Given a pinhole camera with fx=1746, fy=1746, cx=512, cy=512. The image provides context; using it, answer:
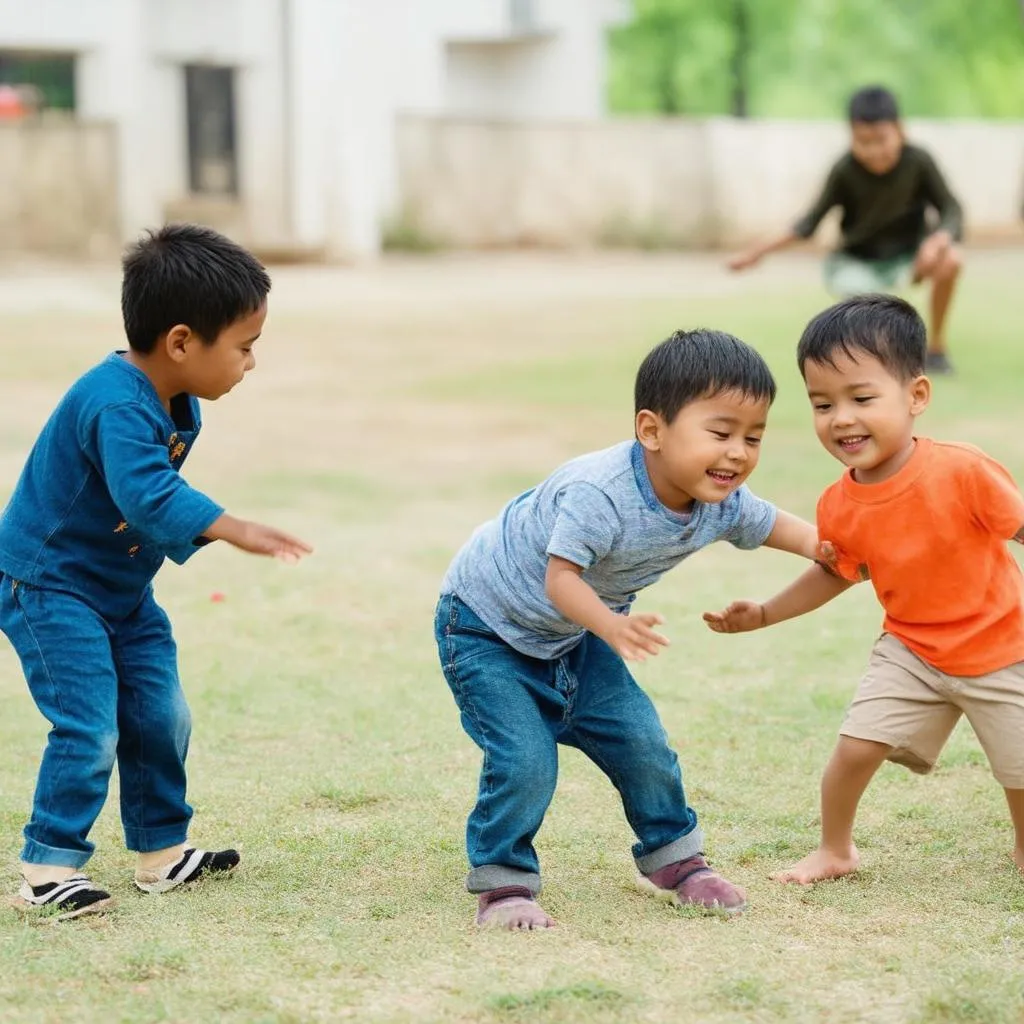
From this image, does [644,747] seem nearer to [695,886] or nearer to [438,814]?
[695,886]

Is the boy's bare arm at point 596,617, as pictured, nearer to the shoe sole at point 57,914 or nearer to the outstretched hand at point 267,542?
the outstretched hand at point 267,542

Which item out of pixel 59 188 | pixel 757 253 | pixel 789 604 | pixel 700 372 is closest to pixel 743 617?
pixel 789 604

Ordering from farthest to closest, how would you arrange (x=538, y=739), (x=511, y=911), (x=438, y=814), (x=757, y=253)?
1. (x=757, y=253)
2. (x=438, y=814)
3. (x=538, y=739)
4. (x=511, y=911)

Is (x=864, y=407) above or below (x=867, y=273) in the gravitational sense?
above

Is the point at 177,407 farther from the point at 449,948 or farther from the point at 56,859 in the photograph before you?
the point at 449,948

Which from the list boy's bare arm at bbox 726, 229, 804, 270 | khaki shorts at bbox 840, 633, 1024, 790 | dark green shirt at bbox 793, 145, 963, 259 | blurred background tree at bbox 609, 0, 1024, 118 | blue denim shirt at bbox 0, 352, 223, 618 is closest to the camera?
blue denim shirt at bbox 0, 352, 223, 618

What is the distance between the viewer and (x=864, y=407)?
3508 millimetres

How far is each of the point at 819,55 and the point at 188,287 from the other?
31.7m

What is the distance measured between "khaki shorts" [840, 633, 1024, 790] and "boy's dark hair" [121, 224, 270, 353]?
1533 mm

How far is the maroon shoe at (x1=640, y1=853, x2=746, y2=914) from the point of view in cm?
350

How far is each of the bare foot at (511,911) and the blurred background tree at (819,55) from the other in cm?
2946

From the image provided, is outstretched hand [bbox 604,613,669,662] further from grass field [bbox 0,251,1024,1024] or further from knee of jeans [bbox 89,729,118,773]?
knee of jeans [bbox 89,729,118,773]

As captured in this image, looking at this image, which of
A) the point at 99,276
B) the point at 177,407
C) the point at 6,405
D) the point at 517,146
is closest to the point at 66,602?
the point at 177,407

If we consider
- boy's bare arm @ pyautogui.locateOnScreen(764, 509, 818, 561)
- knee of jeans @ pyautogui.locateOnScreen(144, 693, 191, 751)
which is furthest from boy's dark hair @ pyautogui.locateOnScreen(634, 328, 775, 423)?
knee of jeans @ pyautogui.locateOnScreen(144, 693, 191, 751)
